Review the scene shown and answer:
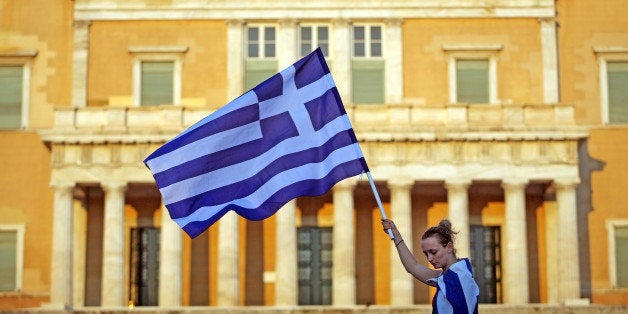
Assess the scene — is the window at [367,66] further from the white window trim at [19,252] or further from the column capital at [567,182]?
the white window trim at [19,252]

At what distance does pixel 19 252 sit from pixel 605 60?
16.2 meters

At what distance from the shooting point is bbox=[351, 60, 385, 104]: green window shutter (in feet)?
118

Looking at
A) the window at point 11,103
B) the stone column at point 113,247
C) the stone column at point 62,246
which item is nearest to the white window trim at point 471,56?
the stone column at point 113,247

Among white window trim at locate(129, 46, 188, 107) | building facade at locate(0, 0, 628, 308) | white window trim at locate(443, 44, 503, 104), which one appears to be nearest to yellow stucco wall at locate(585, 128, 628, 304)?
building facade at locate(0, 0, 628, 308)

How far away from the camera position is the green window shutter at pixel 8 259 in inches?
1405

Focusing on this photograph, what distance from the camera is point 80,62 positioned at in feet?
119

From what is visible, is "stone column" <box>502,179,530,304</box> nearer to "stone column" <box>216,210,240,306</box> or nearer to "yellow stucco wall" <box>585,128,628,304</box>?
"yellow stucco wall" <box>585,128,628,304</box>

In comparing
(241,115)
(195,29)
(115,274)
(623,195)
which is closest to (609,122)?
(623,195)

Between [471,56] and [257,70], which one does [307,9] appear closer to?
[257,70]

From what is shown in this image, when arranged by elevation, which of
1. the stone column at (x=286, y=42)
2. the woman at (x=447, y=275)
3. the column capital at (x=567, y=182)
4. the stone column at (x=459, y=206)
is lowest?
the woman at (x=447, y=275)

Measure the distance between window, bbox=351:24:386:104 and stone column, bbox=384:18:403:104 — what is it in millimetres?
188

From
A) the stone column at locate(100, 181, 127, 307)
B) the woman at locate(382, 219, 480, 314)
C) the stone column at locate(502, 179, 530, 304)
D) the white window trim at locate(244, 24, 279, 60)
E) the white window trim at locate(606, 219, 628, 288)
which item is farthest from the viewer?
the white window trim at locate(244, 24, 279, 60)

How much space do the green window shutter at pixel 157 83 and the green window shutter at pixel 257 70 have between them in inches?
78.0

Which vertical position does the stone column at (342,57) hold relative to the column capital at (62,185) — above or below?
above
